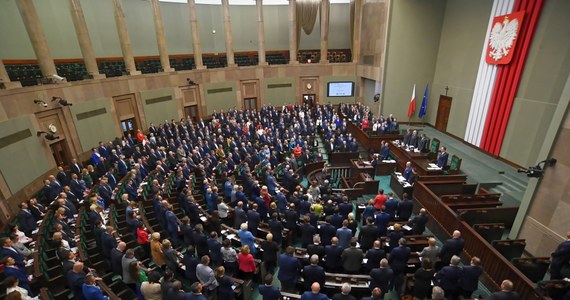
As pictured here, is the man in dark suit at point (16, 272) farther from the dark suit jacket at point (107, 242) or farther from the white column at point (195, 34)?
the white column at point (195, 34)

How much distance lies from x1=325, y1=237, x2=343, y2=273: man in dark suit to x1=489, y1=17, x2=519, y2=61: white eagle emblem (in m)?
11.0

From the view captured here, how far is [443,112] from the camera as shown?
15.9 metres

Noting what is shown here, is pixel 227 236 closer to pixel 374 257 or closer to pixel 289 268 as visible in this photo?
pixel 289 268

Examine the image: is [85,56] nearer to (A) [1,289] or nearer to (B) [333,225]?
(A) [1,289]

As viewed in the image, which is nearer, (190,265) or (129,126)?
(190,265)

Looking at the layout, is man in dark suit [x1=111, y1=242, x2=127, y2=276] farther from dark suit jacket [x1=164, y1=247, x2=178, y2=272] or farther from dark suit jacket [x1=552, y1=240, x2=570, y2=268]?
dark suit jacket [x1=552, y1=240, x2=570, y2=268]

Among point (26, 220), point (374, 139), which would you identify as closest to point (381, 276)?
point (26, 220)

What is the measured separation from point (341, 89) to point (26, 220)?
1991 centimetres

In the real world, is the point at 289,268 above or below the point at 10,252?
below

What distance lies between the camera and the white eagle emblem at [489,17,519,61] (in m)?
10.8

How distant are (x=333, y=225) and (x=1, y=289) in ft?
21.9

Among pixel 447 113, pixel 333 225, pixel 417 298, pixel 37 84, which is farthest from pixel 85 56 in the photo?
pixel 447 113

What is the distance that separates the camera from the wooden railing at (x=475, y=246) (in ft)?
16.9

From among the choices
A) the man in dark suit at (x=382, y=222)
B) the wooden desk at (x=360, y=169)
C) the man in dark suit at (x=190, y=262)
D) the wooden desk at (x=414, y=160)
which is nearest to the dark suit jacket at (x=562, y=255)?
the man in dark suit at (x=382, y=222)
